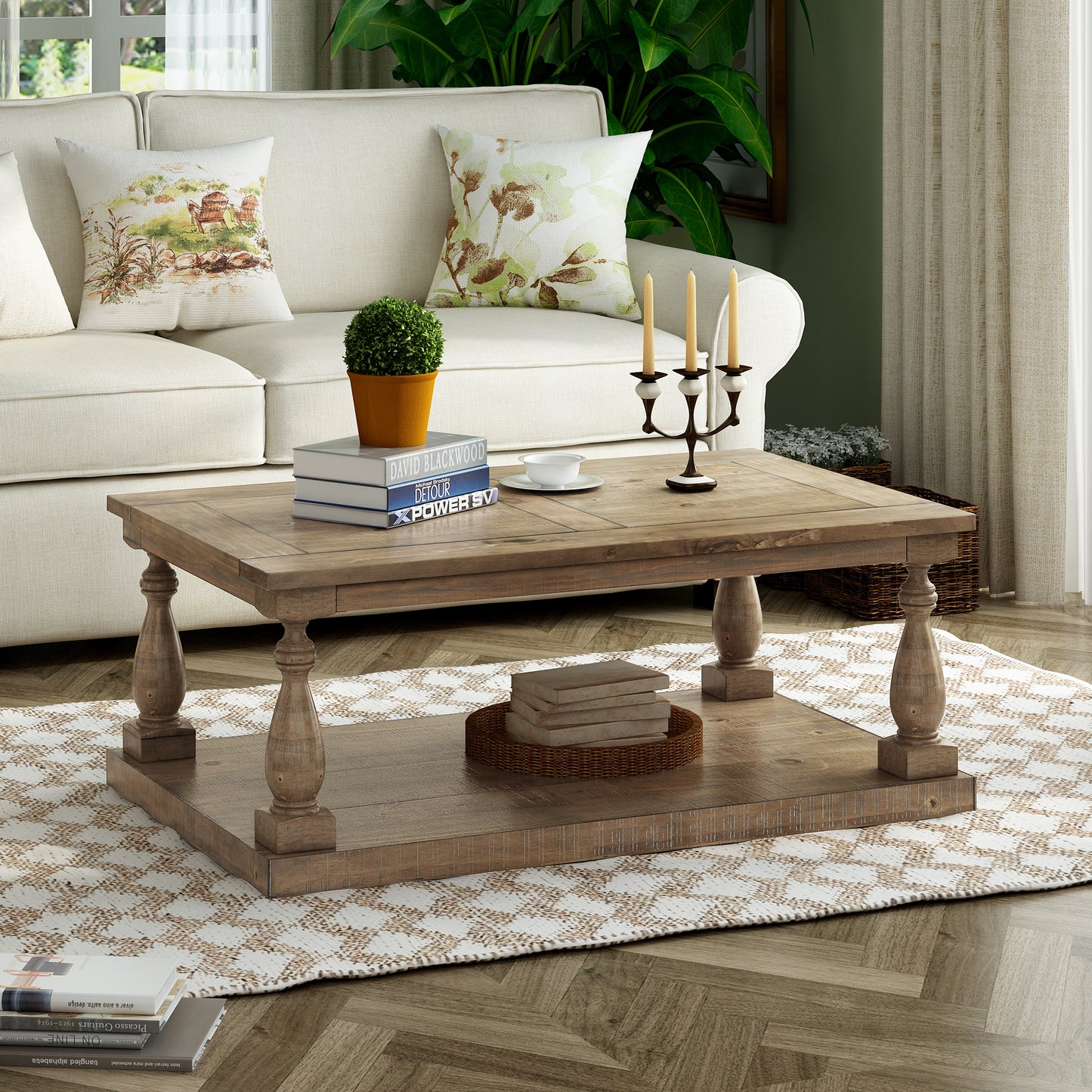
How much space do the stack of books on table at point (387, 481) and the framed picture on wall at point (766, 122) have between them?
2.58 metres

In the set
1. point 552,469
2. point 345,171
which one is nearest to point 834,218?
point 345,171

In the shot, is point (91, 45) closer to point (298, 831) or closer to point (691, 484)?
point (691, 484)

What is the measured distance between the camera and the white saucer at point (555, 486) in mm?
2518

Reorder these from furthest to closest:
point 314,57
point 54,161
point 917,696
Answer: point 314,57 < point 54,161 < point 917,696

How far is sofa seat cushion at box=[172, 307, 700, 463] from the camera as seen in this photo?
3299mm

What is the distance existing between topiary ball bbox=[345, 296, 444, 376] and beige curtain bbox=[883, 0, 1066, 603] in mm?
1786

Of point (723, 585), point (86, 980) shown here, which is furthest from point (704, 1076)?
point (723, 585)

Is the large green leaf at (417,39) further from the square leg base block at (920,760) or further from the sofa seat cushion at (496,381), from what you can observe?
the square leg base block at (920,760)

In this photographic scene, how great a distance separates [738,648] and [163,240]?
1.53 m

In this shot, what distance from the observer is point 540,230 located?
3.82m

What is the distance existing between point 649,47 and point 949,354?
1056mm

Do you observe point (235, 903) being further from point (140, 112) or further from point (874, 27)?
point (874, 27)

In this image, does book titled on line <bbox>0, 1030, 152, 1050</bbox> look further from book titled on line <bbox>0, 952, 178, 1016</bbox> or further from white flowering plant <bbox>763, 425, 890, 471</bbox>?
white flowering plant <bbox>763, 425, 890, 471</bbox>

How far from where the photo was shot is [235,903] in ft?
7.03
